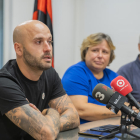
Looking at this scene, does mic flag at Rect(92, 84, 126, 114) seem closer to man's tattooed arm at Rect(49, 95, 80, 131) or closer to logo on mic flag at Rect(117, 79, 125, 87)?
logo on mic flag at Rect(117, 79, 125, 87)

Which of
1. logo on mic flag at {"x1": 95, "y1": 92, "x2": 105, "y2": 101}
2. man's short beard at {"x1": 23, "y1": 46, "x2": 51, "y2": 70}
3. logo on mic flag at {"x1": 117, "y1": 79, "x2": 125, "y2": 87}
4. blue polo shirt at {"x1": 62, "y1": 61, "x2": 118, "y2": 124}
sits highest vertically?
man's short beard at {"x1": 23, "y1": 46, "x2": 51, "y2": 70}

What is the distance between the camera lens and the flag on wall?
113 inches

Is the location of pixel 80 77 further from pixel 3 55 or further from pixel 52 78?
pixel 3 55

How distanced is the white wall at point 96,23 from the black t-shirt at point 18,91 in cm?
165

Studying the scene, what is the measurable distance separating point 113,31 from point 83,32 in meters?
0.52

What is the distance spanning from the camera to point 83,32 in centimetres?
355

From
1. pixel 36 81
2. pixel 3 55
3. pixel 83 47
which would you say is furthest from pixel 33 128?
pixel 3 55

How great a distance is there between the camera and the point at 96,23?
135 inches

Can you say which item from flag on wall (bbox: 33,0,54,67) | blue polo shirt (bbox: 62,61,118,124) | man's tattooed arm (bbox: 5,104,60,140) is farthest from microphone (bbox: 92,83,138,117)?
flag on wall (bbox: 33,0,54,67)

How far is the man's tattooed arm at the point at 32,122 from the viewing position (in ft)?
3.73

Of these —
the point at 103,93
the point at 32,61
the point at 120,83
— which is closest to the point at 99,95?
the point at 103,93

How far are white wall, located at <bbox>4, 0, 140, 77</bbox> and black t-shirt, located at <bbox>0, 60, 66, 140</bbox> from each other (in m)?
1.65

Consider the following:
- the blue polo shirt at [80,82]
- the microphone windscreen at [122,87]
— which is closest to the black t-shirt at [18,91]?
the blue polo shirt at [80,82]

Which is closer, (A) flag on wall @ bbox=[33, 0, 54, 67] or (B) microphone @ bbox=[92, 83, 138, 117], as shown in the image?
(B) microphone @ bbox=[92, 83, 138, 117]
